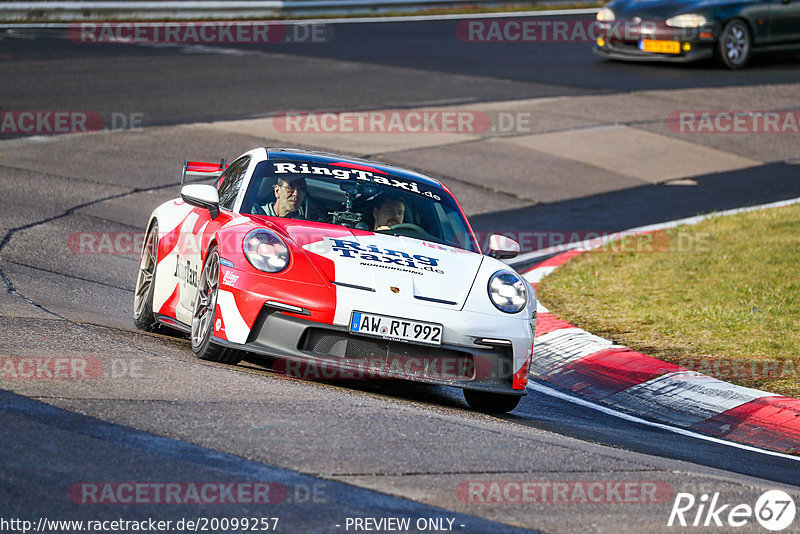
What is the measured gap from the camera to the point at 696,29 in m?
20.3

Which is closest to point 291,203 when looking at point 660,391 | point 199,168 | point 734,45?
point 199,168

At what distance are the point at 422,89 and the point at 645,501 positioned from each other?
14.8 metres

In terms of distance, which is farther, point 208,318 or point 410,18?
point 410,18

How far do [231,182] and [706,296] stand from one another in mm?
4329

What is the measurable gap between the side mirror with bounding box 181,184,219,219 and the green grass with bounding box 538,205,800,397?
11.1 feet

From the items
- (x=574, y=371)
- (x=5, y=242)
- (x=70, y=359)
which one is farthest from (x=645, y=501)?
(x=5, y=242)

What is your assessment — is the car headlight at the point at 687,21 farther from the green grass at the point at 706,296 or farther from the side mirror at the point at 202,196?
the side mirror at the point at 202,196

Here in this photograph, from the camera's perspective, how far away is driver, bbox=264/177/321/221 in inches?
292

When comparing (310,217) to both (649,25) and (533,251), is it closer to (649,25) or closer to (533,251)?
(533,251)

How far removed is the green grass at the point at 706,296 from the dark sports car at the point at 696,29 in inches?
308

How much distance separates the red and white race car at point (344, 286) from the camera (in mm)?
6312

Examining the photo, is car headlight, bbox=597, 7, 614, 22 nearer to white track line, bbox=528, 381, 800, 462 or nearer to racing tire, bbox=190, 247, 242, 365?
white track line, bbox=528, 381, 800, 462

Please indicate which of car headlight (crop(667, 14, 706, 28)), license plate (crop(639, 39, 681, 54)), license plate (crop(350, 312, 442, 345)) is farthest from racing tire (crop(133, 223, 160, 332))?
license plate (crop(639, 39, 681, 54))

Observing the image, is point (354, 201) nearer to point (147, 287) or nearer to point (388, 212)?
point (388, 212)
